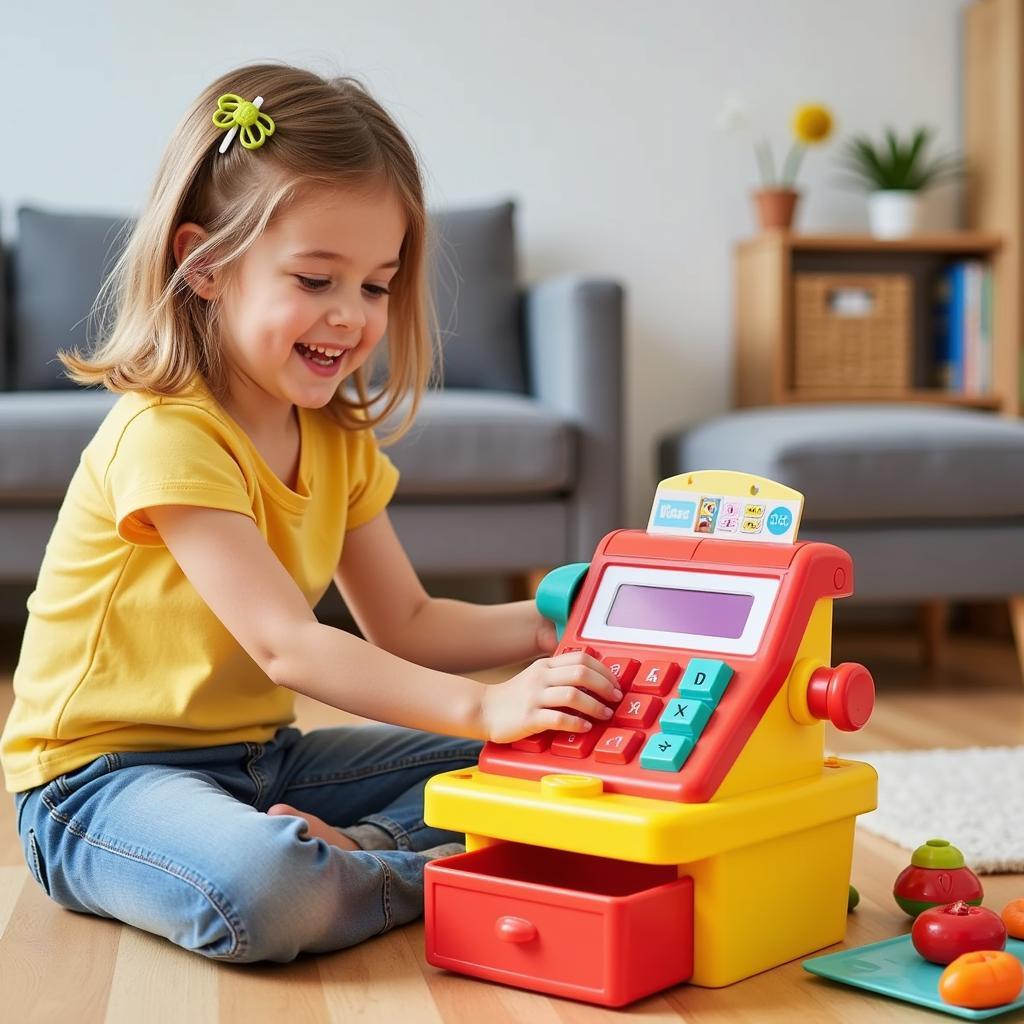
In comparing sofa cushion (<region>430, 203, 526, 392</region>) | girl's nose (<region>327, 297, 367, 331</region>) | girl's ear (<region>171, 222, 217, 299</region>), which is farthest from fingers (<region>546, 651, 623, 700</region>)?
sofa cushion (<region>430, 203, 526, 392</region>)

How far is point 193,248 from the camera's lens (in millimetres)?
1213

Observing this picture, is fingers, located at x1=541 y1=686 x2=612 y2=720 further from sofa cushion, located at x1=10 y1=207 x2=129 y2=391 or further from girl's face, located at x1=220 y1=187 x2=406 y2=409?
sofa cushion, located at x1=10 y1=207 x2=129 y2=391

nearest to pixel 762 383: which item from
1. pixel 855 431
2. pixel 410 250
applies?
pixel 855 431

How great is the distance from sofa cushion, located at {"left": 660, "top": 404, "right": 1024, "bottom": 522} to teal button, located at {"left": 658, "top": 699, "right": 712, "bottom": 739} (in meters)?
1.20

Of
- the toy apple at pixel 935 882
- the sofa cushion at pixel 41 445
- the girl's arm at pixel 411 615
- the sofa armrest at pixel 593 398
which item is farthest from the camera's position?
the sofa armrest at pixel 593 398

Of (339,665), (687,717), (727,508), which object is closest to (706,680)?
(687,717)

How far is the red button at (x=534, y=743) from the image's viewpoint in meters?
1.02

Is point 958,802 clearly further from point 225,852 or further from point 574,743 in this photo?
point 225,852

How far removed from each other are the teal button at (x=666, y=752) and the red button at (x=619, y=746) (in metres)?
0.01

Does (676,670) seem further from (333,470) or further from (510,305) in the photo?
(510,305)

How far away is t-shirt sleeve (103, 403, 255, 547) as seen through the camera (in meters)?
1.11

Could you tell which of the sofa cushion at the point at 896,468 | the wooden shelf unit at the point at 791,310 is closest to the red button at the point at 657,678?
the sofa cushion at the point at 896,468

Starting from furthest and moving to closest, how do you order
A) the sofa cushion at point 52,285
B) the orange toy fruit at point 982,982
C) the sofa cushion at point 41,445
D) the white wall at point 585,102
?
the white wall at point 585,102, the sofa cushion at point 52,285, the sofa cushion at point 41,445, the orange toy fruit at point 982,982

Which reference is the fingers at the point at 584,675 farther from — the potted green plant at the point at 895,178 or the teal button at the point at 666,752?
the potted green plant at the point at 895,178
